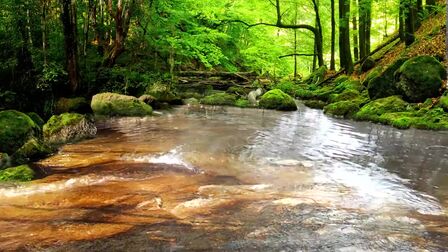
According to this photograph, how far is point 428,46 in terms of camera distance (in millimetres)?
14992

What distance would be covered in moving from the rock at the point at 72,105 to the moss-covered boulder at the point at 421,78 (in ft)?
33.6

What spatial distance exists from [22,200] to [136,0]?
11.5 meters

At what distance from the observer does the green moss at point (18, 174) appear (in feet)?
18.4

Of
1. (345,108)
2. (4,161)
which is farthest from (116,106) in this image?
(345,108)

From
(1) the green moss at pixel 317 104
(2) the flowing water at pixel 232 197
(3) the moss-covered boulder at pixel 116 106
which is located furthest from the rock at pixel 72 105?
(1) the green moss at pixel 317 104

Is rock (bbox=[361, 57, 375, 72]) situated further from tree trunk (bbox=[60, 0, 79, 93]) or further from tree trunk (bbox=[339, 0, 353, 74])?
tree trunk (bbox=[60, 0, 79, 93])

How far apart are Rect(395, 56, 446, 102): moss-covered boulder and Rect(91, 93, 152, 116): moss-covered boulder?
836 centimetres

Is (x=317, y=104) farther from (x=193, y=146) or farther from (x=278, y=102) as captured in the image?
(x=193, y=146)

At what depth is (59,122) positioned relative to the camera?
9.35 meters

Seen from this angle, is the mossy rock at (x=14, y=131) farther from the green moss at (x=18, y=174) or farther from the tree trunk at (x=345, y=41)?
the tree trunk at (x=345, y=41)

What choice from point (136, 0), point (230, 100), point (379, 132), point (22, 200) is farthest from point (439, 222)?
point (230, 100)

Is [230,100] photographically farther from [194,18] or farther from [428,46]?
[428,46]

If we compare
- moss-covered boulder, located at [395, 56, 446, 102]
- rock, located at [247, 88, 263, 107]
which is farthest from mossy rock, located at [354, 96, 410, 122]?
rock, located at [247, 88, 263, 107]

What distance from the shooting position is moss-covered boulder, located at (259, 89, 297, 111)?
16.6 metres
